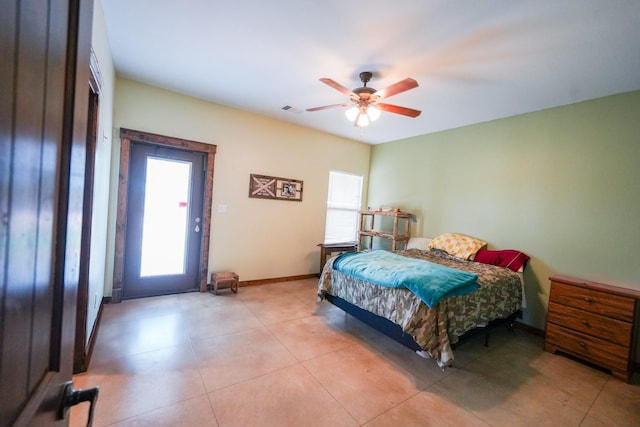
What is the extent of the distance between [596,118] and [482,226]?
1683 millimetres

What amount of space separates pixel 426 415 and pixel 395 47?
9.45ft

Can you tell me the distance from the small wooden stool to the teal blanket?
1.59 m

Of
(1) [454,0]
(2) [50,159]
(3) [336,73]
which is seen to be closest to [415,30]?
(1) [454,0]

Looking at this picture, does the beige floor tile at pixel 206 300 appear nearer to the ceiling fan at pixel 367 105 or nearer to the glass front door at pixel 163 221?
the glass front door at pixel 163 221

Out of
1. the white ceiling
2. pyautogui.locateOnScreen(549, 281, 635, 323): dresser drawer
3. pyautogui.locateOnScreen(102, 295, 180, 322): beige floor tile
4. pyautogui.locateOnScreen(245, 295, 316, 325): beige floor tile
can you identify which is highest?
the white ceiling

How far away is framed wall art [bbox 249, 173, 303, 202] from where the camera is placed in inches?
165

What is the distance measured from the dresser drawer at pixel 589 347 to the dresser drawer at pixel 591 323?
5 cm

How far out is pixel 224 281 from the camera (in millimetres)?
3723

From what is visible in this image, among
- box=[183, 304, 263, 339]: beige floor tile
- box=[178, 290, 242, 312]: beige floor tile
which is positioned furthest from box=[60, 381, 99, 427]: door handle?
box=[178, 290, 242, 312]: beige floor tile

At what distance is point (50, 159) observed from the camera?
511mm

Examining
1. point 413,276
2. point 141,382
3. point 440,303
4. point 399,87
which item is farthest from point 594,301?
point 141,382

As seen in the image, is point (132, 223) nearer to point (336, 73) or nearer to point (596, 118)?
point (336, 73)

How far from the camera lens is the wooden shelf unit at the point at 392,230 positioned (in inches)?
181

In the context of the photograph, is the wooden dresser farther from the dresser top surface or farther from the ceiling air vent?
the ceiling air vent
